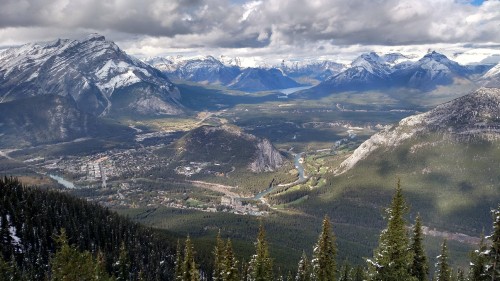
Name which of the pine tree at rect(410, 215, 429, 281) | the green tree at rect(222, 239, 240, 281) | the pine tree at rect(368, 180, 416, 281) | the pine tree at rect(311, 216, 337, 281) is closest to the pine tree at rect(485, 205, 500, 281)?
the pine tree at rect(368, 180, 416, 281)

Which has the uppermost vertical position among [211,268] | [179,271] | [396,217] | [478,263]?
[396,217]

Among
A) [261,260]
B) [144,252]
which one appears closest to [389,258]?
[261,260]

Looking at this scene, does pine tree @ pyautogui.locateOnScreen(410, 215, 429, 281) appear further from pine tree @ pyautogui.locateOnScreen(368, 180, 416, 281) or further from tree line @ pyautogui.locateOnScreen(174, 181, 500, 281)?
pine tree @ pyautogui.locateOnScreen(368, 180, 416, 281)

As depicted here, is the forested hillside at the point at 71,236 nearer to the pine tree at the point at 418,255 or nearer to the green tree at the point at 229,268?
the green tree at the point at 229,268

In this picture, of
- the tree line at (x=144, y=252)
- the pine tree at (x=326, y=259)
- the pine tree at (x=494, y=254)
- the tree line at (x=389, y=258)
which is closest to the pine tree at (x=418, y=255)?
the tree line at (x=389, y=258)

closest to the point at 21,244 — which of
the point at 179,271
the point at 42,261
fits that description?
the point at 42,261

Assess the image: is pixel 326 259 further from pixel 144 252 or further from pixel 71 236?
pixel 71 236

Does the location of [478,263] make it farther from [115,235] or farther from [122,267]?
[115,235]
